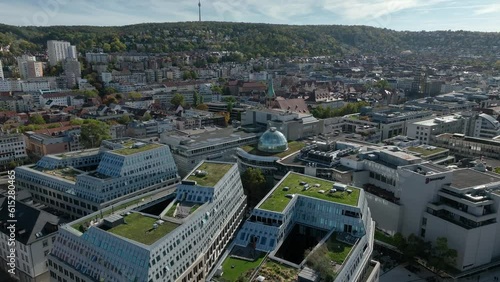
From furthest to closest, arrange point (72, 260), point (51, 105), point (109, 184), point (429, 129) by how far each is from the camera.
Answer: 1. point (51, 105)
2. point (429, 129)
3. point (109, 184)
4. point (72, 260)

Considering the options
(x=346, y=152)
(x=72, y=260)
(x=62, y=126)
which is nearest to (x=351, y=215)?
(x=346, y=152)

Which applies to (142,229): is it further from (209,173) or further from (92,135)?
(92,135)

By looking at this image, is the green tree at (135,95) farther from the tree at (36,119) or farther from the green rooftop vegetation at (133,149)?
the green rooftop vegetation at (133,149)

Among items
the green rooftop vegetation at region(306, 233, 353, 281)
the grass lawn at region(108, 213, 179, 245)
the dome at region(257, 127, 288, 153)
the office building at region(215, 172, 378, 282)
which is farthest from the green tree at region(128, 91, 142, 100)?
the green rooftop vegetation at region(306, 233, 353, 281)

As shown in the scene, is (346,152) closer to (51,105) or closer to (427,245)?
(427,245)

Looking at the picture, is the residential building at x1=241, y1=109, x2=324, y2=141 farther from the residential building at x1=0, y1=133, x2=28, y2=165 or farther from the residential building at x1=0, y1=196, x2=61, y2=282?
the residential building at x1=0, y1=133, x2=28, y2=165
